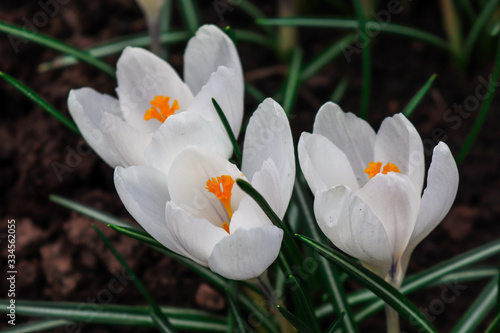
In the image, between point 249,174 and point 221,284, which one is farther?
point 221,284

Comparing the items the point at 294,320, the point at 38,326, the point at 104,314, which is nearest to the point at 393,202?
the point at 294,320

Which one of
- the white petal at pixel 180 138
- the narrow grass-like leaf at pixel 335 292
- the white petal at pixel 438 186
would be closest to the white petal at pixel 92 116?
the white petal at pixel 180 138

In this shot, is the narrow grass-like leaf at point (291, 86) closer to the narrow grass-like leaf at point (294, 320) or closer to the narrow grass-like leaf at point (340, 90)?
the narrow grass-like leaf at point (340, 90)

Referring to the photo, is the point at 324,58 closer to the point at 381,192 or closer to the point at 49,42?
the point at 49,42

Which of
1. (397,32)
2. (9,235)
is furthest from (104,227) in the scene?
(397,32)

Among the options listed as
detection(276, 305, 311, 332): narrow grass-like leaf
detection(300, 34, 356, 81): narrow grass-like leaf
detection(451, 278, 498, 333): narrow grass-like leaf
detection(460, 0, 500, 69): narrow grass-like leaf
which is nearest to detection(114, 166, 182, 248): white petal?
detection(276, 305, 311, 332): narrow grass-like leaf

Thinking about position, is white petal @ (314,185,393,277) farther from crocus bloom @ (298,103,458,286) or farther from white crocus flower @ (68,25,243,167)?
white crocus flower @ (68,25,243,167)
